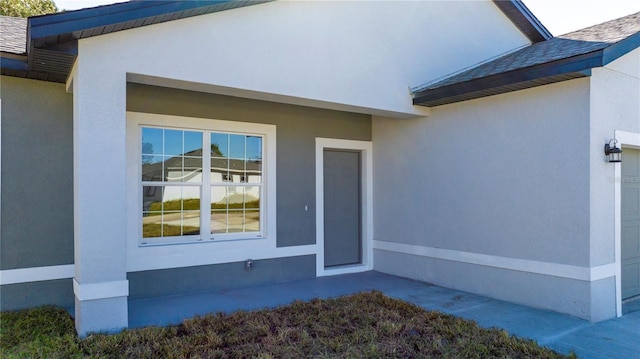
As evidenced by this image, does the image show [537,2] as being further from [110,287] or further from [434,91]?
[110,287]

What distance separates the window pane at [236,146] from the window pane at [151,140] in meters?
1.24

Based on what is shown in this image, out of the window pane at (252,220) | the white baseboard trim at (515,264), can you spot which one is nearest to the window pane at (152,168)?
the window pane at (252,220)

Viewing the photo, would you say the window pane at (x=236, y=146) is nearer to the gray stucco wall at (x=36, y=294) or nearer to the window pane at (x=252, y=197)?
the window pane at (x=252, y=197)

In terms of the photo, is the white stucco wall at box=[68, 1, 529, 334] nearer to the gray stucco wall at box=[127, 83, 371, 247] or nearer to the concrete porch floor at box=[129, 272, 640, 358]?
the concrete porch floor at box=[129, 272, 640, 358]

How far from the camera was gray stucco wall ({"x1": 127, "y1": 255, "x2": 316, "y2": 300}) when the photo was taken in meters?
6.57

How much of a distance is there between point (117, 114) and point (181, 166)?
2.27 m

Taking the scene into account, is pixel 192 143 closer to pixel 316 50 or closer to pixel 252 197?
pixel 252 197

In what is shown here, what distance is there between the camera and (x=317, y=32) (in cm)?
649

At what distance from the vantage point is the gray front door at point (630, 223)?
648 cm

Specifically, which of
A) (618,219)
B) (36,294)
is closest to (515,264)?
(618,219)

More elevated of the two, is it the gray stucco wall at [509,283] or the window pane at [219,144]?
the window pane at [219,144]

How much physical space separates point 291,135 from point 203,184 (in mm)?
1979

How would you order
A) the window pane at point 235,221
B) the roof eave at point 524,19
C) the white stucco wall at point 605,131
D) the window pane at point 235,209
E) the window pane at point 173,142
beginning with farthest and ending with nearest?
the roof eave at point 524,19 → the window pane at point 235,221 → the window pane at point 235,209 → the window pane at point 173,142 → the white stucco wall at point 605,131

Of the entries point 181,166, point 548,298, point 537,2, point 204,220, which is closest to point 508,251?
point 548,298
